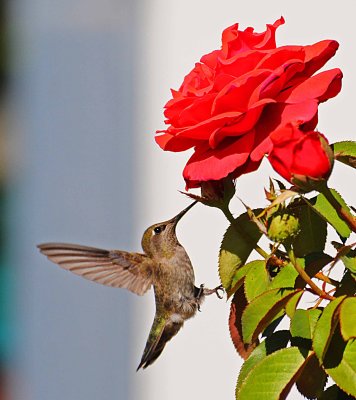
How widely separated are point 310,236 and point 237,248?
64 millimetres

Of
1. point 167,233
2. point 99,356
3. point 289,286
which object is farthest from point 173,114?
point 99,356

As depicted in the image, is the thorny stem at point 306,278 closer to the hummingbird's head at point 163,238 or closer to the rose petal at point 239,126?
the rose petal at point 239,126

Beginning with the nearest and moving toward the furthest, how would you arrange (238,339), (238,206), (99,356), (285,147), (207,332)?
(285,147) → (238,339) → (238,206) → (207,332) → (99,356)

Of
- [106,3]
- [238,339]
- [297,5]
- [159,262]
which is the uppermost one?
[106,3]

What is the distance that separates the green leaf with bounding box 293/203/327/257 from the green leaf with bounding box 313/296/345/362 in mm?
97

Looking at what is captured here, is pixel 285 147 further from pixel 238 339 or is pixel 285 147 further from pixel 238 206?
pixel 238 206

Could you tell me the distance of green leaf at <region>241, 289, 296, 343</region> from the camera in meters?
0.69

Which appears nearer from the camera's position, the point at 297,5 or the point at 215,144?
the point at 215,144

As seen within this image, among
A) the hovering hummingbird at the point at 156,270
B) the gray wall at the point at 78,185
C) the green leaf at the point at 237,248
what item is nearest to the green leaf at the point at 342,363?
the green leaf at the point at 237,248

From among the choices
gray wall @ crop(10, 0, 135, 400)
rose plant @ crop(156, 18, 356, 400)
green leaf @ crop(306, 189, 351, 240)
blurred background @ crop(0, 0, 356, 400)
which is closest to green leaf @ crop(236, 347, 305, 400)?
rose plant @ crop(156, 18, 356, 400)

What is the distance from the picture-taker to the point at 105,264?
1.17m

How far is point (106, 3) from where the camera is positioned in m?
2.99

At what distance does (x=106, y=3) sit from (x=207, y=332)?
4.44 feet

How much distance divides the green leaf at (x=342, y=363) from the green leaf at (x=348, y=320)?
3 centimetres
